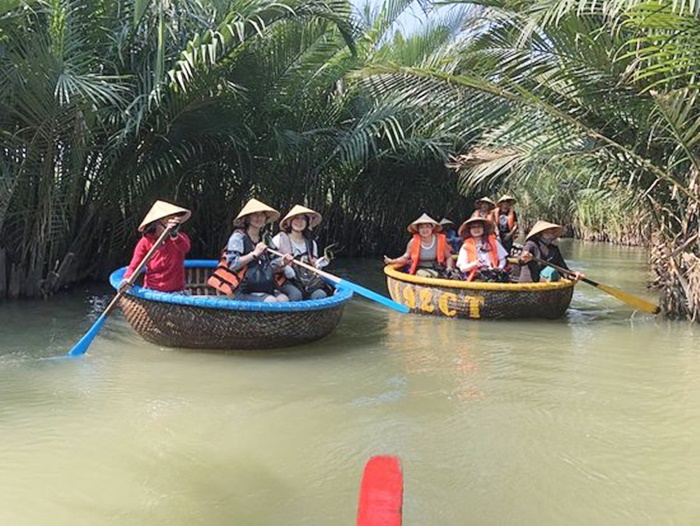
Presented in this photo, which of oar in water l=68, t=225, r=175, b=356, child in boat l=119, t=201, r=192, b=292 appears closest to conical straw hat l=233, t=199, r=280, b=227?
child in boat l=119, t=201, r=192, b=292

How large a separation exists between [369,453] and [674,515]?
159cm

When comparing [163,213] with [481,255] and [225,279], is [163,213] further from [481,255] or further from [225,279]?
[481,255]

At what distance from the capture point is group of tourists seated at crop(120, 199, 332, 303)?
20.4ft

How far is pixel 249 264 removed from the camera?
6.59 meters

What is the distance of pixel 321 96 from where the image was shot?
11.6 metres

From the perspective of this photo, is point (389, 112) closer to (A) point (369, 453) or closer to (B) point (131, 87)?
(B) point (131, 87)

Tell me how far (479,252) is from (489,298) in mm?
858

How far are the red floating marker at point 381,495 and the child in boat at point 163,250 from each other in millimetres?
4208

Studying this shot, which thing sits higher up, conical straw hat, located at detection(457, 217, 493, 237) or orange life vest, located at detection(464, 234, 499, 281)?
conical straw hat, located at detection(457, 217, 493, 237)

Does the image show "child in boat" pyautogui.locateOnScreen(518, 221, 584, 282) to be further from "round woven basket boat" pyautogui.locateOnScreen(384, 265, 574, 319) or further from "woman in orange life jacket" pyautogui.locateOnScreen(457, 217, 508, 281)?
"round woven basket boat" pyautogui.locateOnScreen(384, 265, 574, 319)

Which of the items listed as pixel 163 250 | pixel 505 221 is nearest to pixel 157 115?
pixel 163 250

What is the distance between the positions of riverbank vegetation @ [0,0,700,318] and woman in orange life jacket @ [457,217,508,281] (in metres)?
0.70

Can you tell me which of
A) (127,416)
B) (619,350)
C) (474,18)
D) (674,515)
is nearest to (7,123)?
(127,416)

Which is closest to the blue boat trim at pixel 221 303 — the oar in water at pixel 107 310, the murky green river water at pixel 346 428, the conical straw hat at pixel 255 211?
the oar in water at pixel 107 310
